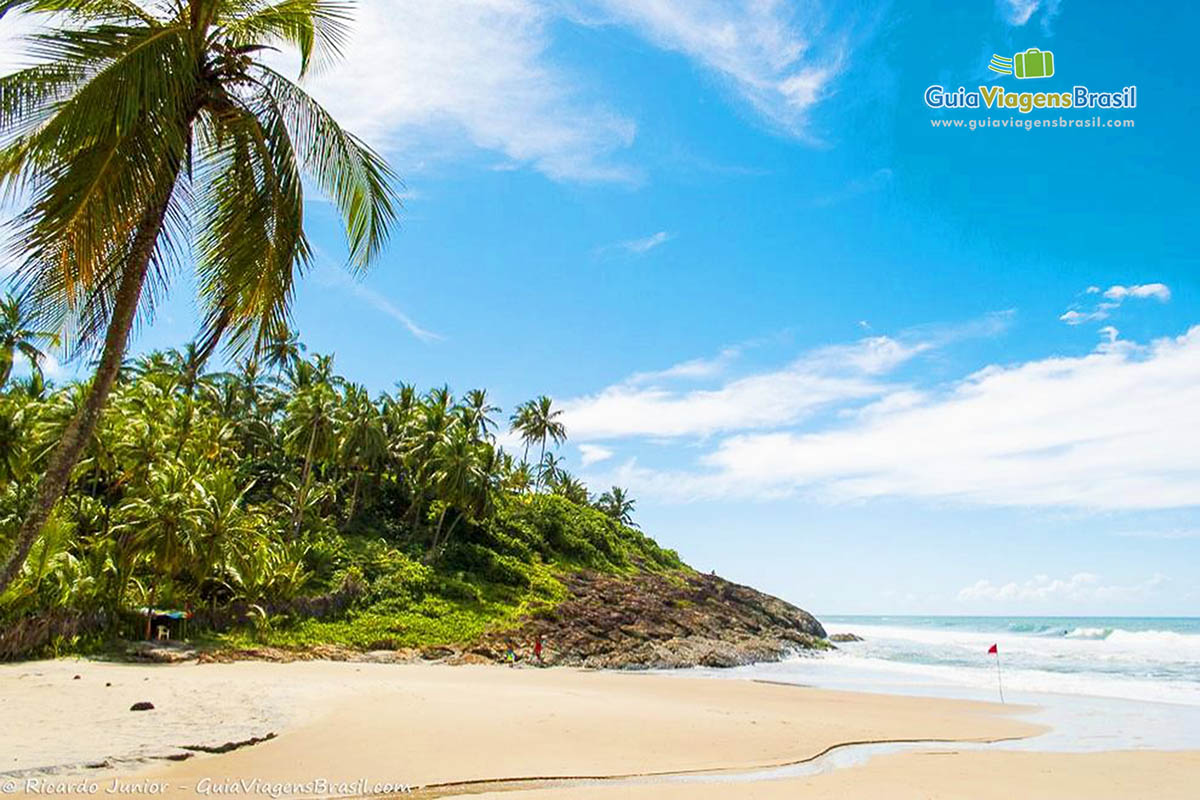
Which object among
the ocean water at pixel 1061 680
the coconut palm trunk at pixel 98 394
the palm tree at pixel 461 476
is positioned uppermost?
the palm tree at pixel 461 476

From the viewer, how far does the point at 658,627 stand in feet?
131

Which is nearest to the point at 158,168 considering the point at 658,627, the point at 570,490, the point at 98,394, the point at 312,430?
the point at 98,394

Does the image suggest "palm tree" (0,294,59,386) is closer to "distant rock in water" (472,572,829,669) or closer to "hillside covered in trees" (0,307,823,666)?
"hillside covered in trees" (0,307,823,666)

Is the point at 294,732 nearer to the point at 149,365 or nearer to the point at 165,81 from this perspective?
the point at 165,81

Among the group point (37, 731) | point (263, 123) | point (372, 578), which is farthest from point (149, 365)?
point (263, 123)

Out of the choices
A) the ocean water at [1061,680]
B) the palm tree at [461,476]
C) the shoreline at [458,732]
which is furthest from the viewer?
the palm tree at [461,476]

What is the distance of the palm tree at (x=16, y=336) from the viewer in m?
6.37

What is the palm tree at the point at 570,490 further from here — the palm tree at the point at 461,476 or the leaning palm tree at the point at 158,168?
the leaning palm tree at the point at 158,168

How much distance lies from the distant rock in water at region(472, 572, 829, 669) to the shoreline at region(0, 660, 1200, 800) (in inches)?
491

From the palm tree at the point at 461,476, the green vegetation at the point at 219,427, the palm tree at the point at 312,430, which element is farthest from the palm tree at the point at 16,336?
the palm tree at the point at 461,476

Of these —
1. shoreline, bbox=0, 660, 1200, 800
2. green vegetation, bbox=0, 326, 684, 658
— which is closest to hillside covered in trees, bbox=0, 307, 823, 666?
green vegetation, bbox=0, 326, 684, 658

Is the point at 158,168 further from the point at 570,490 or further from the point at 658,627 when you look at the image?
the point at 570,490

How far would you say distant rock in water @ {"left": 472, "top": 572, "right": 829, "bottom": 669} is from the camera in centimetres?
3441

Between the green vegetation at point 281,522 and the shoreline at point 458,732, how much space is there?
4099 millimetres
